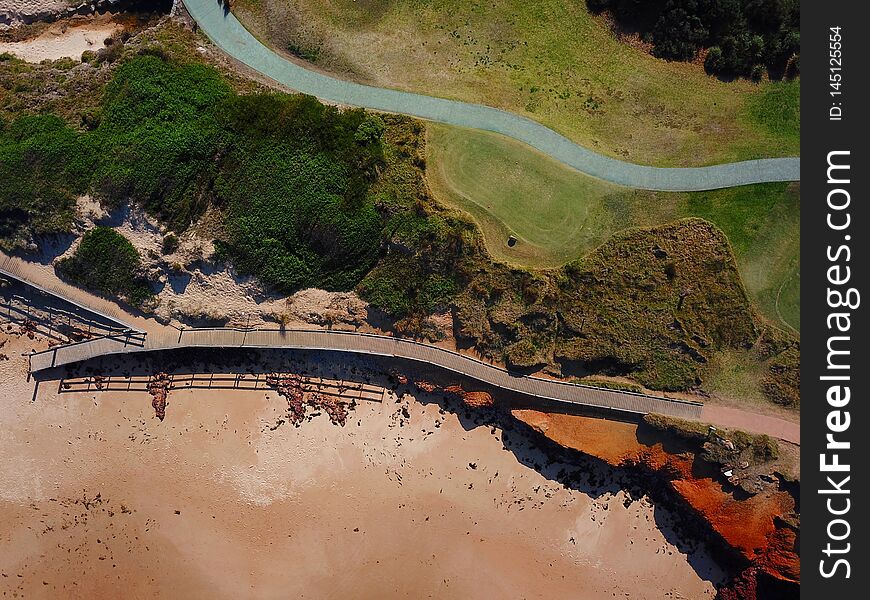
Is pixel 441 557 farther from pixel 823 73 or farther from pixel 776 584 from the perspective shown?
pixel 823 73

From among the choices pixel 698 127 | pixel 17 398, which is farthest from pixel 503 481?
pixel 17 398

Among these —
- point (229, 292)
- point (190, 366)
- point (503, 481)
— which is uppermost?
point (229, 292)

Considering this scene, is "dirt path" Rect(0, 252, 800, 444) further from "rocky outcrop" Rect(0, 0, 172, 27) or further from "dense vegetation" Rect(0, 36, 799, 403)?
"rocky outcrop" Rect(0, 0, 172, 27)

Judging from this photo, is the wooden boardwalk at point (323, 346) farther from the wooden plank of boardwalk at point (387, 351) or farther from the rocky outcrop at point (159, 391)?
the rocky outcrop at point (159, 391)

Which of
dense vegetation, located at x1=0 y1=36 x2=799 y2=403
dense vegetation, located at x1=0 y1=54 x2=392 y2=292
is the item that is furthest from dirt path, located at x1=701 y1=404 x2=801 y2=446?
dense vegetation, located at x1=0 y1=54 x2=392 y2=292

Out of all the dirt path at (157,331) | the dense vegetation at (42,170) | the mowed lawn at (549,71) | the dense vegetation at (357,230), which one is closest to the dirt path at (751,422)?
the dirt path at (157,331)

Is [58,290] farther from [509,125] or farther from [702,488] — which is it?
[702,488]
